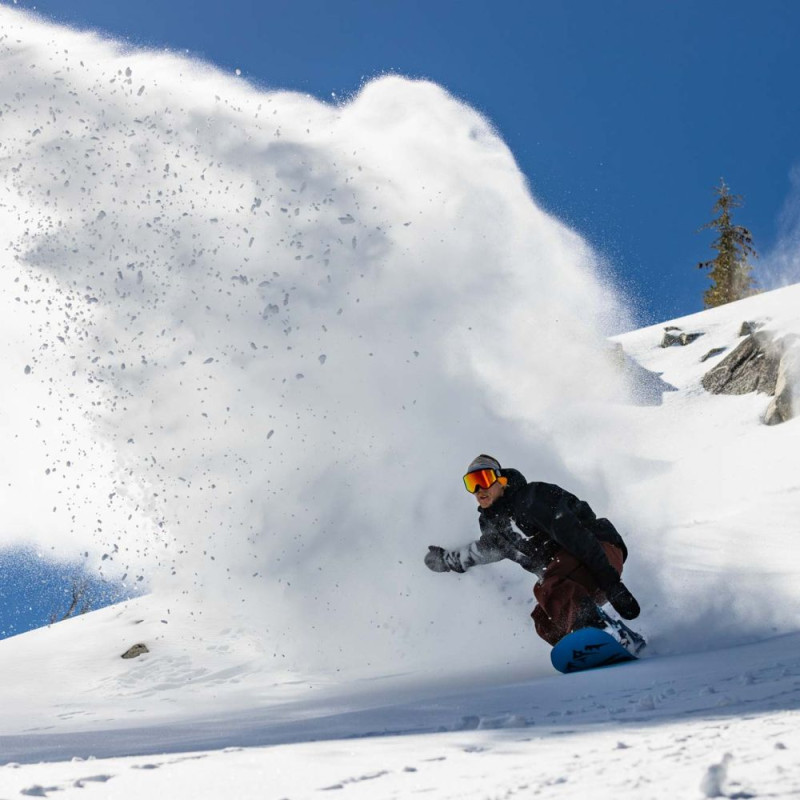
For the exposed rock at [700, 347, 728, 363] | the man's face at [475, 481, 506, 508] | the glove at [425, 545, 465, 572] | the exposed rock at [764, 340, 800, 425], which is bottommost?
the glove at [425, 545, 465, 572]

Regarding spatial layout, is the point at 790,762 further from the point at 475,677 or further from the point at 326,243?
the point at 326,243

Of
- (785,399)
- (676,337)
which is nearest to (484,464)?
(785,399)

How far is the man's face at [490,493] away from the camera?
487 centimetres

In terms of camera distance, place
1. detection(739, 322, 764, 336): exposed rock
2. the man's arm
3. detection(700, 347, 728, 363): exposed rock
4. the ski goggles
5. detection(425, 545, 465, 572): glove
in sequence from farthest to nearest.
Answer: detection(700, 347, 728, 363): exposed rock, detection(739, 322, 764, 336): exposed rock, detection(425, 545, 465, 572): glove, the man's arm, the ski goggles

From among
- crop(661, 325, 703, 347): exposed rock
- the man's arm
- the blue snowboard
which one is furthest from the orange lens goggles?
crop(661, 325, 703, 347): exposed rock

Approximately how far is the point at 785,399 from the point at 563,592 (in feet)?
55.1

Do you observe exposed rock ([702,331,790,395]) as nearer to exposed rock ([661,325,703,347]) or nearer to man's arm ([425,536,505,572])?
exposed rock ([661,325,703,347])

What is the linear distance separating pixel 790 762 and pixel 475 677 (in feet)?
11.8

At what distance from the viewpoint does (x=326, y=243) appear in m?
10.0

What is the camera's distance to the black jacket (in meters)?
4.56

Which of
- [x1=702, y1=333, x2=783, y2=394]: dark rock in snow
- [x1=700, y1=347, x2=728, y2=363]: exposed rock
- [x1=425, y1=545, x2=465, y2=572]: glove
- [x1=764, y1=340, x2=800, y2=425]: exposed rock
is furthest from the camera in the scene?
[x1=700, y1=347, x2=728, y2=363]: exposed rock

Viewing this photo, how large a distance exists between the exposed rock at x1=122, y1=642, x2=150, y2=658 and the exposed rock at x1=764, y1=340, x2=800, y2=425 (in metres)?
16.2

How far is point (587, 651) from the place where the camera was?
408 cm

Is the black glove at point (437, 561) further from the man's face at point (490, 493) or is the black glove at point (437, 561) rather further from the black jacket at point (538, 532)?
the man's face at point (490, 493)
